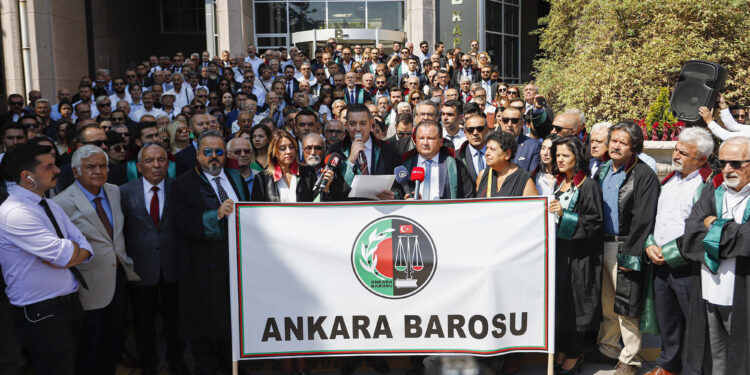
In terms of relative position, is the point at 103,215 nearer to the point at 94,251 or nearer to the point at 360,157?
the point at 94,251

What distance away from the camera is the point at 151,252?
15.6 ft

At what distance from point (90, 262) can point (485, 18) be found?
2057cm

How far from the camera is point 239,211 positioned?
171 inches

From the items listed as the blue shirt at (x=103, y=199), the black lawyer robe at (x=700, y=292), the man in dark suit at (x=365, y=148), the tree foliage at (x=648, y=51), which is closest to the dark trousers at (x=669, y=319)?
the black lawyer robe at (x=700, y=292)

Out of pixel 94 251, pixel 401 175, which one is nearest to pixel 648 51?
pixel 401 175

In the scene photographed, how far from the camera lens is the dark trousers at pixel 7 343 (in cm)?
442

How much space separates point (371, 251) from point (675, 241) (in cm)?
232

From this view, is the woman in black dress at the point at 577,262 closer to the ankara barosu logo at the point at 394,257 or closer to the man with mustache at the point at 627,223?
the man with mustache at the point at 627,223

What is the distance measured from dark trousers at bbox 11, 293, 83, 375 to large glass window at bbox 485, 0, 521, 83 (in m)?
21.2

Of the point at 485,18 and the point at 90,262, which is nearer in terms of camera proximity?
the point at 90,262

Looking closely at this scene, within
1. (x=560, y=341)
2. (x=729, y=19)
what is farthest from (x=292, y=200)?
(x=729, y=19)

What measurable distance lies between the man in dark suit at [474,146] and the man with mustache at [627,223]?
4.85 ft

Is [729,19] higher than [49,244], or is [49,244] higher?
[729,19]

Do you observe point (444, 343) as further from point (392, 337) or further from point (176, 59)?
point (176, 59)
